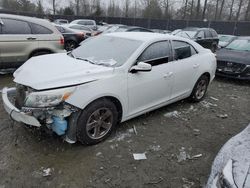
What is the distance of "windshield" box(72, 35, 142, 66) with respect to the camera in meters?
4.03

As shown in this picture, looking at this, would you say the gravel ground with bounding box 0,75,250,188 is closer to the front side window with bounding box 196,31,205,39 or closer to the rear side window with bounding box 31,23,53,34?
the rear side window with bounding box 31,23,53,34

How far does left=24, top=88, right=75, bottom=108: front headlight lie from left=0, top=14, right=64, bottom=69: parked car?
411 cm

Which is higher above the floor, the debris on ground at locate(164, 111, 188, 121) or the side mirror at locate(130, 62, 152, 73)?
the side mirror at locate(130, 62, 152, 73)

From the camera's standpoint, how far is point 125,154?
3652 mm

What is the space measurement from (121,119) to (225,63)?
560 centimetres

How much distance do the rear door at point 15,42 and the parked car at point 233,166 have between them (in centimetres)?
610

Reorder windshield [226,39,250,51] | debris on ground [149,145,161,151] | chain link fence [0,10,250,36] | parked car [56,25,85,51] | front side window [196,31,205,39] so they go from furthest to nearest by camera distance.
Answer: chain link fence [0,10,250,36] → front side window [196,31,205,39] → parked car [56,25,85,51] → windshield [226,39,250,51] → debris on ground [149,145,161,151]

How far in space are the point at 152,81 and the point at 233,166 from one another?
2373 mm

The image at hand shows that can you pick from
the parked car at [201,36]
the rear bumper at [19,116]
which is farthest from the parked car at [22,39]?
the parked car at [201,36]

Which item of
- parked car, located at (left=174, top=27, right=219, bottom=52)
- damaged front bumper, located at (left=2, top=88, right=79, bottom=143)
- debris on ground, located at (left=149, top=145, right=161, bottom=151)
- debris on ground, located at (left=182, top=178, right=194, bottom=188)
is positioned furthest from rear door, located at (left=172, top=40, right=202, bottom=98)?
parked car, located at (left=174, top=27, right=219, bottom=52)

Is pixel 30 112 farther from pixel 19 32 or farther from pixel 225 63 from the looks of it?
pixel 225 63

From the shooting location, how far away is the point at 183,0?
1747 inches

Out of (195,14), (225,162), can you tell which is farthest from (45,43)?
(195,14)

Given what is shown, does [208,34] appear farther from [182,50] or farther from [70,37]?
[182,50]
